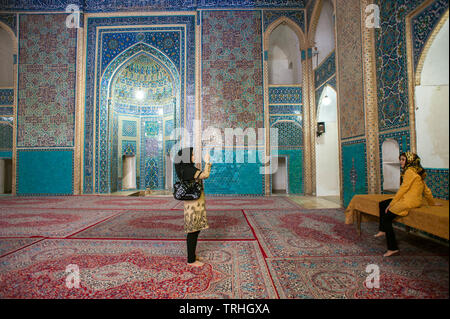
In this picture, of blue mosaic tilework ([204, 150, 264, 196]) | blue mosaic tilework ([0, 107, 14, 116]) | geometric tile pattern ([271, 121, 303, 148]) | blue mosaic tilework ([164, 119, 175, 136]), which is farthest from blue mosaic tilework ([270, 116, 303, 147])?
blue mosaic tilework ([0, 107, 14, 116])

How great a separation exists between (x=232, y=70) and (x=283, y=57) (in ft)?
7.98

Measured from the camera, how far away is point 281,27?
7.30 meters

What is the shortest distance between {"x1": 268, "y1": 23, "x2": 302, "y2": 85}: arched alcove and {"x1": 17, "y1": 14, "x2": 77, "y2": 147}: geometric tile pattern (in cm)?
634

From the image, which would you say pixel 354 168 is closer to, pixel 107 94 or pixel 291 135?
pixel 291 135

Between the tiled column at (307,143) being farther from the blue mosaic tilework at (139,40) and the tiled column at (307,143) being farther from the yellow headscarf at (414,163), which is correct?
the yellow headscarf at (414,163)

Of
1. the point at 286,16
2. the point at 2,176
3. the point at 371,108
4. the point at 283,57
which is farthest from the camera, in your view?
the point at 283,57

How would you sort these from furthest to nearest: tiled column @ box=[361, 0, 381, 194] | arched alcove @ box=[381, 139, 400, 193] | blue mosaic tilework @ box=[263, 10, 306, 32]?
blue mosaic tilework @ box=[263, 10, 306, 32] < tiled column @ box=[361, 0, 381, 194] < arched alcove @ box=[381, 139, 400, 193]

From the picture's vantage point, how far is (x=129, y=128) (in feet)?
27.9

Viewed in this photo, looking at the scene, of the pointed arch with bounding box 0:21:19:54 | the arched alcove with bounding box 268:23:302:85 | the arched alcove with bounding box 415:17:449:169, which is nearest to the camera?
the arched alcove with bounding box 415:17:449:169

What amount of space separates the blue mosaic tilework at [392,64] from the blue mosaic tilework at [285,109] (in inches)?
122

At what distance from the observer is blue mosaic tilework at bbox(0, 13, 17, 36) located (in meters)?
6.78

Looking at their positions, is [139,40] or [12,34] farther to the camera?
[139,40]

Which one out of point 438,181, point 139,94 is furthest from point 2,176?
point 438,181

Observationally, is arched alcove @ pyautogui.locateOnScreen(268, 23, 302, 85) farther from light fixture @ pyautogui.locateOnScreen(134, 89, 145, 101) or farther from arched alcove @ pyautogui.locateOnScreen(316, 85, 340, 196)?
light fixture @ pyautogui.locateOnScreen(134, 89, 145, 101)
